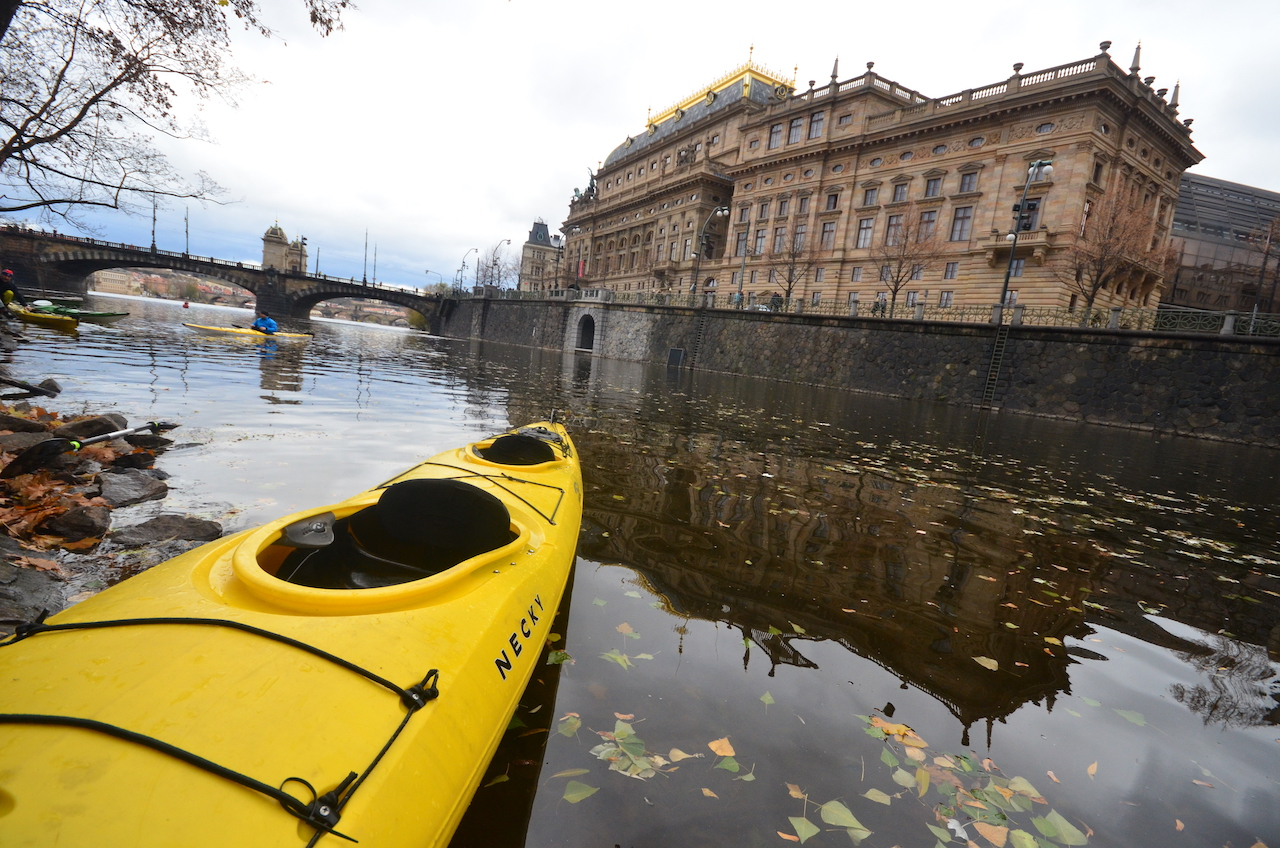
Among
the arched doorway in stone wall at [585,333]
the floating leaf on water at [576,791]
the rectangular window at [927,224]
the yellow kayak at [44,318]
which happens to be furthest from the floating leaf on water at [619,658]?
the arched doorway in stone wall at [585,333]

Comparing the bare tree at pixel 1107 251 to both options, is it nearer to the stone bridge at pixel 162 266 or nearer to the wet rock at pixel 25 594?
the wet rock at pixel 25 594

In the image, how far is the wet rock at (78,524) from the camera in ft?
12.5

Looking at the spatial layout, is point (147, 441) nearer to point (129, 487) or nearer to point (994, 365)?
point (129, 487)

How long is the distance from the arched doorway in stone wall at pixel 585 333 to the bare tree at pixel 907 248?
22136 mm

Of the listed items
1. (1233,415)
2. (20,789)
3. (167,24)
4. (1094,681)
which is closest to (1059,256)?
(1233,415)

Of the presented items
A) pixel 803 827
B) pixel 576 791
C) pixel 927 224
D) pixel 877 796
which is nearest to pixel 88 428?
pixel 576 791

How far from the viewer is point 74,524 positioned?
12.7 ft

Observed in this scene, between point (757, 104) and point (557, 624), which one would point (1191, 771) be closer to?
point (557, 624)

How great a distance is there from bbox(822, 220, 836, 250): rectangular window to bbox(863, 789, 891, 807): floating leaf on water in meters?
43.9

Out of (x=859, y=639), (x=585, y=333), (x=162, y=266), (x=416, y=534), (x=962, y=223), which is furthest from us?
(x=162, y=266)

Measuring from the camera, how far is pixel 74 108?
960cm

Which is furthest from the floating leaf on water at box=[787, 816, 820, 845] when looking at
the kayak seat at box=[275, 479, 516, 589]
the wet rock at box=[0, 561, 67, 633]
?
the wet rock at box=[0, 561, 67, 633]

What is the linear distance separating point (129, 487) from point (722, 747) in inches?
210

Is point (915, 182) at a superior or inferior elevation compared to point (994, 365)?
superior
